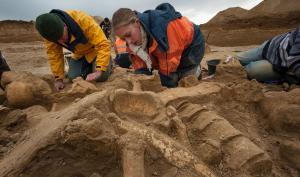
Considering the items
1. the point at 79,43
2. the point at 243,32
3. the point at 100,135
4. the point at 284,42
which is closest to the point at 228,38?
the point at 243,32

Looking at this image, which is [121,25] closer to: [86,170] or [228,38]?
[86,170]

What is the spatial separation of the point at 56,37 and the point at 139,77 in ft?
3.80

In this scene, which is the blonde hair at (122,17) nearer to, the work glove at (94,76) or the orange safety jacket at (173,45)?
the orange safety jacket at (173,45)

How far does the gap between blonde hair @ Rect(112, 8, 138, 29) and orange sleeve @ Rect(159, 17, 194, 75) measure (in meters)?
0.43

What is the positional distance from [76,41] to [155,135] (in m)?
2.39

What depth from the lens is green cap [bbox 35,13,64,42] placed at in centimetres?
329

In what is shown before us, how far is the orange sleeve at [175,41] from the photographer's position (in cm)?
338

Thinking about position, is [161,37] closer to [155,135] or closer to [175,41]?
[175,41]

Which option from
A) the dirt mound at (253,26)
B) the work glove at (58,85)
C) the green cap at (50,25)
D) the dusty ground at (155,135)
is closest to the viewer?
the dusty ground at (155,135)

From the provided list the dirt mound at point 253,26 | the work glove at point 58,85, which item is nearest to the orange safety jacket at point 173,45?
the work glove at point 58,85

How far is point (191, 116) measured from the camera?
2.26 metres

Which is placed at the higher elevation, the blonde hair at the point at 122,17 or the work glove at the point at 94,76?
the blonde hair at the point at 122,17

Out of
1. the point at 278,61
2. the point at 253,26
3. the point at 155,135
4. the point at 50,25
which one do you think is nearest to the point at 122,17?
the point at 50,25

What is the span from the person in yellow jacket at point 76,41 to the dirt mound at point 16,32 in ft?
35.5
